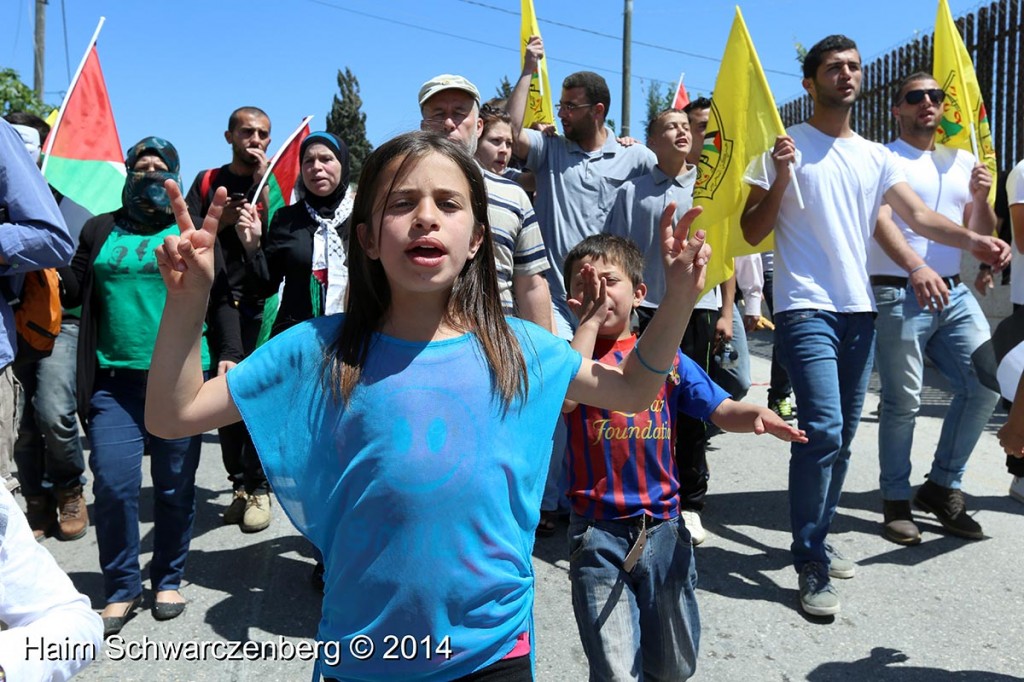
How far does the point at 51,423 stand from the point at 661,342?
3998 millimetres


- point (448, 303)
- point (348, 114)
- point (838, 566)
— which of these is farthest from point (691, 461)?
point (348, 114)

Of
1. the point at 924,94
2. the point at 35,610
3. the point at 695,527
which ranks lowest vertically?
the point at 695,527

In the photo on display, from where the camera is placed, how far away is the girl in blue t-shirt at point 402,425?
174cm

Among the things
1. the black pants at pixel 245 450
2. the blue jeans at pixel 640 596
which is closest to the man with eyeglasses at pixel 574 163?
the black pants at pixel 245 450

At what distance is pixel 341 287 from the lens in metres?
4.00

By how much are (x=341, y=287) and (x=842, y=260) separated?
7.23 feet

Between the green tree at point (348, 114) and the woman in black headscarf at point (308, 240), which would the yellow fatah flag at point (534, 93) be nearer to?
the woman in black headscarf at point (308, 240)

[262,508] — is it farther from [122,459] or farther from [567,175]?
[567,175]

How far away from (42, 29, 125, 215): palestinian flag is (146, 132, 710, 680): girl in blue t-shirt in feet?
13.5

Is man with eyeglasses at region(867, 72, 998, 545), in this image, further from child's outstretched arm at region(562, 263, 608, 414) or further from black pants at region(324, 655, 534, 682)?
black pants at region(324, 655, 534, 682)

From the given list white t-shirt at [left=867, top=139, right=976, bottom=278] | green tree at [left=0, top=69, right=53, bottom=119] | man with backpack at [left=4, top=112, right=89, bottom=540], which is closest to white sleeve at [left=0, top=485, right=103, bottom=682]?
man with backpack at [left=4, top=112, right=89, bottom=540]

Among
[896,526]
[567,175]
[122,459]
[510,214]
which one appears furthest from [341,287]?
[896,526]

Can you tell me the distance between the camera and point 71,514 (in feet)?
16.4

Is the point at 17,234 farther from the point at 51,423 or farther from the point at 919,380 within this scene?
the point at 919,380
